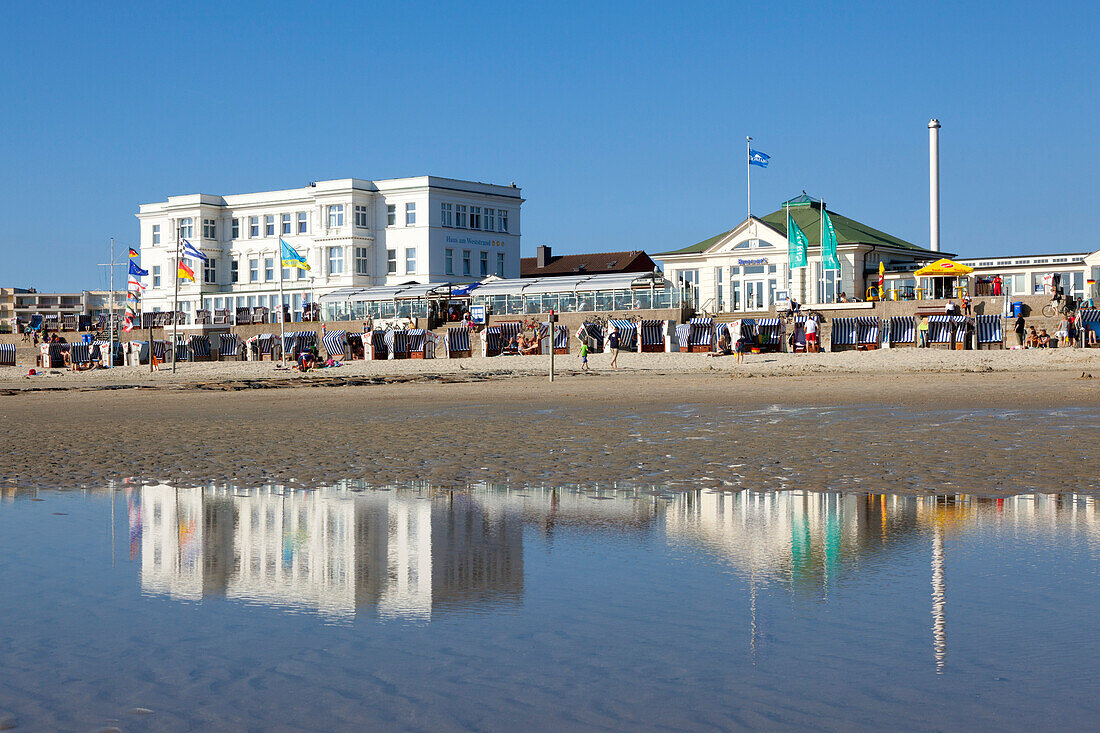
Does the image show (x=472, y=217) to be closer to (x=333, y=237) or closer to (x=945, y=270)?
(x=333, y=237)

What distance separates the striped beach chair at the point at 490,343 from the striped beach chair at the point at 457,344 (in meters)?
1.35

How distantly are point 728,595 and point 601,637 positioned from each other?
3.07 feet

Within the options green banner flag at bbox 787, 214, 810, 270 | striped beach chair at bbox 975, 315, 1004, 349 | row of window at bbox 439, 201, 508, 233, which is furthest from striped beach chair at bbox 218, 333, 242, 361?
striped beach chair at bbox 975, 315, 1004, 349

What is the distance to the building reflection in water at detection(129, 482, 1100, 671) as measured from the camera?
19.1 feet

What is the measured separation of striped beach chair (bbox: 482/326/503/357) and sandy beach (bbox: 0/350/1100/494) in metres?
12.8

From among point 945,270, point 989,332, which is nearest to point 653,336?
point 989,332

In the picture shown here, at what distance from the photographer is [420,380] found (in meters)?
33.2

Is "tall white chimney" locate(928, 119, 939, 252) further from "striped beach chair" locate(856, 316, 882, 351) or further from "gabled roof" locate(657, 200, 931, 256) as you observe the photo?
"striped beach chair" locate(856, 316, 882, 351)

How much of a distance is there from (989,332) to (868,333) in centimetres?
412

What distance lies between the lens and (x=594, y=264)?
91.9 meters

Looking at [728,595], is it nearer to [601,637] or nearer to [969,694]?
[601,637]

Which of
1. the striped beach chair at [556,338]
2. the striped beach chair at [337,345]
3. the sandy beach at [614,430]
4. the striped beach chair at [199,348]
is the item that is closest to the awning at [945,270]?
the striped beach chair at [556,338]

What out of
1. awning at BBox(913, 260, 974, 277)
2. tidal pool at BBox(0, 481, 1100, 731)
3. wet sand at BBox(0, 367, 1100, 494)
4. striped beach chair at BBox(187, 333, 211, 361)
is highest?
awning at BBox(913, 260, 974, 277)

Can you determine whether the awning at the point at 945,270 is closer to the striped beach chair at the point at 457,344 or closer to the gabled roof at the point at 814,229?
the gabled roof at the point at 814,229
